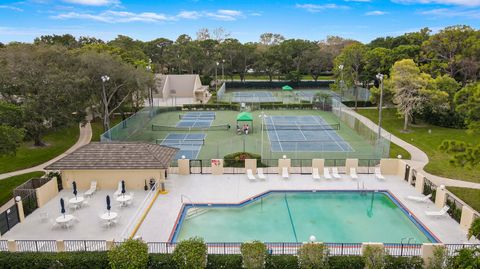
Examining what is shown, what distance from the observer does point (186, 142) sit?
35094mm

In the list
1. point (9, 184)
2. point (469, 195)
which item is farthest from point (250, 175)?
point (9, 184)

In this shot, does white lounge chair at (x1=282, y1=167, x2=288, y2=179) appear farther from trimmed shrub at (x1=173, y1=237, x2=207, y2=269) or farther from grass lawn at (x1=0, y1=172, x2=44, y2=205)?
grass lawn at (x1=0, y1=172, x2=44, y2=205)

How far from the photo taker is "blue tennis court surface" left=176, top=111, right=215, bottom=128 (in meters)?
43.7

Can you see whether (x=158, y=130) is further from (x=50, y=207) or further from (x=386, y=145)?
(x=386, y=145)

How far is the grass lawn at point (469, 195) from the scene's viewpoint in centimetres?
2133

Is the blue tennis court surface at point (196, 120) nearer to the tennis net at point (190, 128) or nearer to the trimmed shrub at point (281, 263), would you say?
the tennis net at point (190, 128)

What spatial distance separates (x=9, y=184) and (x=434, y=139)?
119ft

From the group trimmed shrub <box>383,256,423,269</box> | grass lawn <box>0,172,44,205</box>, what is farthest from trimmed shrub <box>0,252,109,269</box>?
trimmed shrub <box>383,256,423,269</box>

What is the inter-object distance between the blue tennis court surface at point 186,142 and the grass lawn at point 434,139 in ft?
60.9

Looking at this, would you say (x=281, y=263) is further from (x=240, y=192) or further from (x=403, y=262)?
(x=240, y=192)

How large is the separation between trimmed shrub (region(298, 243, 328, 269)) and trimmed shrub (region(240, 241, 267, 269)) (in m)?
1.44

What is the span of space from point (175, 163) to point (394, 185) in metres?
15.5

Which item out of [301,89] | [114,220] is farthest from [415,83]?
[301,89]

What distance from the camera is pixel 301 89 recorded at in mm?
84375
